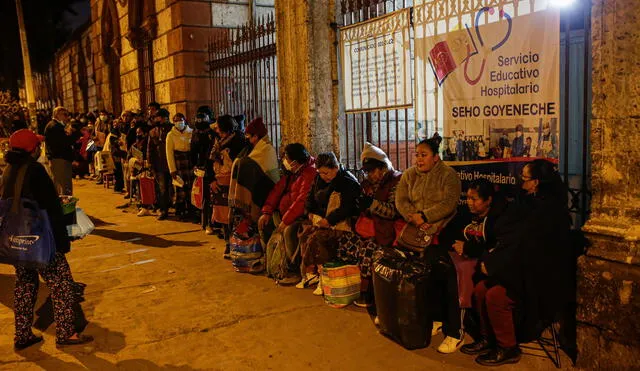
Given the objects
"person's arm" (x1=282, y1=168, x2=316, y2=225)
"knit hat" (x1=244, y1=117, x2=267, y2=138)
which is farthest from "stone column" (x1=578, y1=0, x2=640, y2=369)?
"knit hat" (x1=244, y1=117, x2=267, y2=138)

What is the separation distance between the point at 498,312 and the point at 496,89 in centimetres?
183

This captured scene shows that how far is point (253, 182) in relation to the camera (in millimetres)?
6664

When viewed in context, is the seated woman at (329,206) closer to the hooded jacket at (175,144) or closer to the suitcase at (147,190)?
the hooded jacket at (175,144)

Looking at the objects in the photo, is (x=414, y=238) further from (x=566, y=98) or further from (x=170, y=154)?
(x=170, y=154)

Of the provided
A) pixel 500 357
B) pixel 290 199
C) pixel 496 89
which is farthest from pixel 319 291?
pixel 496 89

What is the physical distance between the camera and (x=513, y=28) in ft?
15.2

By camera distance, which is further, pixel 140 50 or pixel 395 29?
pixel 140 50

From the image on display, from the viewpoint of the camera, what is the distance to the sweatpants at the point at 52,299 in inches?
181

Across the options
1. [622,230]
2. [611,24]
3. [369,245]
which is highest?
[611,24]

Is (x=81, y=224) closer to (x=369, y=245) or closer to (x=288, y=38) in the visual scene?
(x=369, y=245)

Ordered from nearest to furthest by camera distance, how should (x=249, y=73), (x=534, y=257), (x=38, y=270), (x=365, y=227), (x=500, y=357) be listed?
(x=534, y=257)
(x=500, y=357)
(x=38, y=270)
(x=365, y=227)
(x=249, y=73)

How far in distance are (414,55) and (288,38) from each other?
7.99 ft

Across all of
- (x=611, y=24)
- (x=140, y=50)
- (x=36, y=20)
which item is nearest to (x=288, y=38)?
(x=611, y=24)

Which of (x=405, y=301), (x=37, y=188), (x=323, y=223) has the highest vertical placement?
(x=37, y=188)
